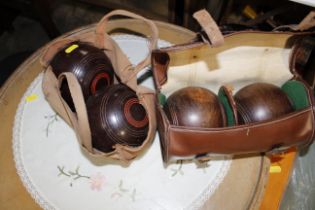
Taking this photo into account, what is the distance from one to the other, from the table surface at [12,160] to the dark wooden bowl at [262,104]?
5.6 inches

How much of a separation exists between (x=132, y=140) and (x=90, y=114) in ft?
0.40

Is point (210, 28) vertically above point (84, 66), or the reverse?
point (210, 28)

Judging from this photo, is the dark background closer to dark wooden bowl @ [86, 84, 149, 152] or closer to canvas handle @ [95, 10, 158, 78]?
canvas handle @ [95, 10, 158, 78]

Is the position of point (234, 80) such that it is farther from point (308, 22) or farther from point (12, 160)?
point (12, 160)

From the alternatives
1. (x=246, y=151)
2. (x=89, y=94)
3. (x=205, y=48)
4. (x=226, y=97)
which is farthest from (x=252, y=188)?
(x=89, y=94)

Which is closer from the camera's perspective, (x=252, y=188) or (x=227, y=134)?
(x=227, y=134)

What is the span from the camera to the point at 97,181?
2.84 feet

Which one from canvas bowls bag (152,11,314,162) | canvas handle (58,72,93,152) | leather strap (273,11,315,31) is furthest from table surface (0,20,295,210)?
leather strap (273,11,315,31)

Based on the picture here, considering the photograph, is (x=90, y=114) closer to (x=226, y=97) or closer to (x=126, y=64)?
(x=126, y=64)

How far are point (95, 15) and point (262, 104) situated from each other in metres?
1.28

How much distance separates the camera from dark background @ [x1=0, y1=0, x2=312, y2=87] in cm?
137

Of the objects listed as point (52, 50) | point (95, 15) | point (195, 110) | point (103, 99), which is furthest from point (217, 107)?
point (95, 15)

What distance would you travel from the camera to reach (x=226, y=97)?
849mm

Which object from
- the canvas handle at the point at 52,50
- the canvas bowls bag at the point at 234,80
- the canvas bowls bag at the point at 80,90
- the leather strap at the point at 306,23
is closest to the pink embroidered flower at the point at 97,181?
the canvas bowls bag at the point at 80,90
